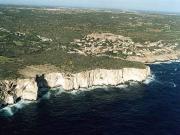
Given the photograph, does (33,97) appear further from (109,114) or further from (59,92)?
(109,114)

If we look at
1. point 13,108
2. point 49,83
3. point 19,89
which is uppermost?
point 19,89

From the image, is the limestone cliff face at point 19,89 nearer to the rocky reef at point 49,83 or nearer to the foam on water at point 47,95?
the rocky reef at point 49,83

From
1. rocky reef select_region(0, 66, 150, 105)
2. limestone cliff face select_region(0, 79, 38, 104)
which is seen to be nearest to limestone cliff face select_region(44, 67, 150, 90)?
rocky reef select_region(0, 66, 150, 105)

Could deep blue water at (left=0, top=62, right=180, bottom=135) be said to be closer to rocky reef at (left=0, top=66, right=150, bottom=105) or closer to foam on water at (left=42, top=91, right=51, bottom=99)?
foam on water at (left=42, top=91, right=51, bottom=99)

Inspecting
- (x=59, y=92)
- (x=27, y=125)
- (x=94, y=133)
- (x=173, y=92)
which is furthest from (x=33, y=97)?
(x=173, y=92)

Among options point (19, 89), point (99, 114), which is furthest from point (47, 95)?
point (99, 114)

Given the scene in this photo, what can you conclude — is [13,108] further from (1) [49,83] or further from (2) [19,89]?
(1) [49,83]

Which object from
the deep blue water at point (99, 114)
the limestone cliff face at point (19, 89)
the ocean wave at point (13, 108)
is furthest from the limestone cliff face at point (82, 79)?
the ocean wave at point (13, 108)
